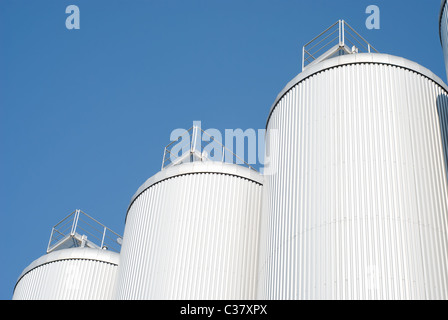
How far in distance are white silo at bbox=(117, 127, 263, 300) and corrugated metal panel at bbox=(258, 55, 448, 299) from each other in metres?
2.02

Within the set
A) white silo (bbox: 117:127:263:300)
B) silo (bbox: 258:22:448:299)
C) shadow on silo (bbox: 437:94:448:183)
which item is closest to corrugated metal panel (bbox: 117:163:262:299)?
white silo (bbox: 117:127:263:300)

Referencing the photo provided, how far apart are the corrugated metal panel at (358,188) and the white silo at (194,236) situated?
6.63 feet

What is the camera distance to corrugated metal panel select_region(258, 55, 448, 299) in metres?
20.8

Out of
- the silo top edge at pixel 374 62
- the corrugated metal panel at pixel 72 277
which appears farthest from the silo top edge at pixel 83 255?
the silo top edge at pixel 374 62

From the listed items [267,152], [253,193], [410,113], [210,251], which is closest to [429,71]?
[410,113]

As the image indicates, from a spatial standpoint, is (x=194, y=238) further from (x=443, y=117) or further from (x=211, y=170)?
(x=443, y=117)

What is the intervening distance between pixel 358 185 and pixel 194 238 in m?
7.83

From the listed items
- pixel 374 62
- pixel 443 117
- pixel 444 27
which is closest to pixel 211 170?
pixel 374 62

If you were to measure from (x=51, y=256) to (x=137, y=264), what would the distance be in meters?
7.59

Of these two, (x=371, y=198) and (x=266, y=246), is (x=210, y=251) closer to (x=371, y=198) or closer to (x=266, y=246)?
(x=266, y=246)

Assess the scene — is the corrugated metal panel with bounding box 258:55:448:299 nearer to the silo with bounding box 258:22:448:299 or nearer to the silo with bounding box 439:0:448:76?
the silo with bounding box 258:22:448:299

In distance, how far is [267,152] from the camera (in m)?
27.4

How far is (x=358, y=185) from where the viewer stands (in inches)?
878

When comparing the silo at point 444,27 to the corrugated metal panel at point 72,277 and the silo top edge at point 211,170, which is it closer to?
the silo top edge at point 211,170
